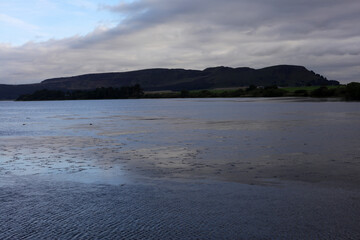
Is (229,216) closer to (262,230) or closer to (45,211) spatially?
(262,230)

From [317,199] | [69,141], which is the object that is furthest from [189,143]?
[317,199]

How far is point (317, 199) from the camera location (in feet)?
37.7

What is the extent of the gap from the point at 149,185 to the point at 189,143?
38.2 feet

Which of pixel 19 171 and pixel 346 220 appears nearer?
pixel 346 220

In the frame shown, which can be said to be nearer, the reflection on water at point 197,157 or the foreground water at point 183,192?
the foreground water at point 183,192

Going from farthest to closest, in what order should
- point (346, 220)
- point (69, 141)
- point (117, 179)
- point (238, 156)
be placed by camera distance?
point (69, 141), point (238, 156), point (117, 179), point (346, 220)

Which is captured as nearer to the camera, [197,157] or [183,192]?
[183,192]

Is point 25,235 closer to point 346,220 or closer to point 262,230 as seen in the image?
point 262,230

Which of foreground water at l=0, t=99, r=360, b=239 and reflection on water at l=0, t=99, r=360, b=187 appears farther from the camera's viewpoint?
reflection on water at l=0, t=99, r=360, b=187

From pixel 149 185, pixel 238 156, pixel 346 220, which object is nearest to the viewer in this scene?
pixel 346 220

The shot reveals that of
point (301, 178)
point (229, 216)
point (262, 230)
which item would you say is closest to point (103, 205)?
point (229, 216)

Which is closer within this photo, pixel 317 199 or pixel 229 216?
pixel 229 216

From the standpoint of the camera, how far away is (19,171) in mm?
16453

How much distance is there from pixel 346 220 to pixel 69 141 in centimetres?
2181
